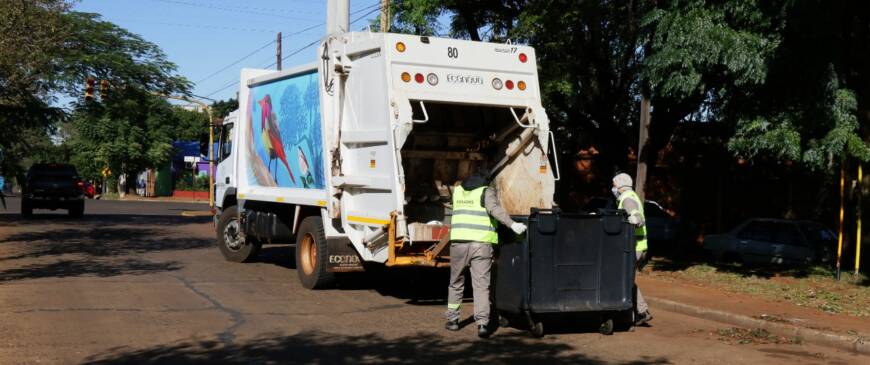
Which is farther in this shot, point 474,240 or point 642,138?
point 642,138

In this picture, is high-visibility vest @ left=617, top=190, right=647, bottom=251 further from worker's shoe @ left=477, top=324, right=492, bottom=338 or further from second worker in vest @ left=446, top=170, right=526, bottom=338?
worker's shoe @ left=477, top=324, right=492, bottom=338

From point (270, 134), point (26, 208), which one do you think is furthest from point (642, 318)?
point (26, 208)

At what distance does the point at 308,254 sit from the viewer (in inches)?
479

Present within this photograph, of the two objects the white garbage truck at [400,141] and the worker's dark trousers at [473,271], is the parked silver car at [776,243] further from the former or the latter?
the worker's dark trousers at [473,271]

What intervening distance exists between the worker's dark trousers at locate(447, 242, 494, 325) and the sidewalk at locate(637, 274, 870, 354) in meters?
2.92

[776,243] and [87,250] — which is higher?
[776,243]

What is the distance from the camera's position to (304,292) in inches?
461

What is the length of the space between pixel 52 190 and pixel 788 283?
2403cm

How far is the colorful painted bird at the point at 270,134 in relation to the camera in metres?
13.0

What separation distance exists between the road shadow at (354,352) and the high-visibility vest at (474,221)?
38.6 inches

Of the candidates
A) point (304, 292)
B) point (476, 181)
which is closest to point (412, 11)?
point (304, 292)

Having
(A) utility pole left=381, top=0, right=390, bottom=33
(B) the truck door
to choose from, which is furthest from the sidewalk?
(A) utility pole left=381, top=0, right=390, bottom=33

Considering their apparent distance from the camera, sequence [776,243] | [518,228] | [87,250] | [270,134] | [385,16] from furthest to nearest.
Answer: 1. [385,16]
2. [87,250]
3. [776,243]
4. [270,134]
5. [518,228]

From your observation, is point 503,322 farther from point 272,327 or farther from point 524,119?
point 524,119
